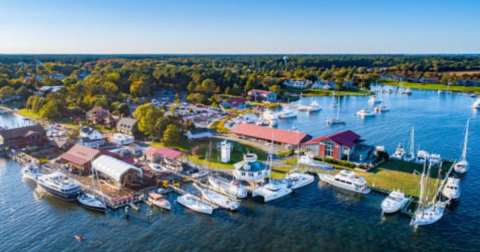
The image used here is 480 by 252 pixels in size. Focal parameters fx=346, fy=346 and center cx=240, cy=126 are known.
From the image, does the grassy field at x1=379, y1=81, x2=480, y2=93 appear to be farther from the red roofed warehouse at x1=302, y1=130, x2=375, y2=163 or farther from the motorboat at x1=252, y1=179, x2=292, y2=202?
the motorboat at x1=252, y1=179, x2=292, y2=202

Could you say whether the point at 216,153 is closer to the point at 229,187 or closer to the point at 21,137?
the point at 229,187

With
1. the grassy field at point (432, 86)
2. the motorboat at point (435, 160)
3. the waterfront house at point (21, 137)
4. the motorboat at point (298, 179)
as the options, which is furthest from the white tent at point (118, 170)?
the grassy field at point (432, 86)

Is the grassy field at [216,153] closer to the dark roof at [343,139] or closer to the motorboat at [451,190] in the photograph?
the dark roof at [343,139]

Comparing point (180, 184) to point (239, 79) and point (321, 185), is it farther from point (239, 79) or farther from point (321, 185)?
point (239, 79)

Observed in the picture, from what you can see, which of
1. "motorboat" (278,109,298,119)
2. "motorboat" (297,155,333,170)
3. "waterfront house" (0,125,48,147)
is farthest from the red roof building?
"waterfront house" (0,125,48,147)

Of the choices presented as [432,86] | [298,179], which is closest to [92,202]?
[298,179]

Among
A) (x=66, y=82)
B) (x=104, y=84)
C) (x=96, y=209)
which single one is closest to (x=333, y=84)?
(x=104, y=84)
